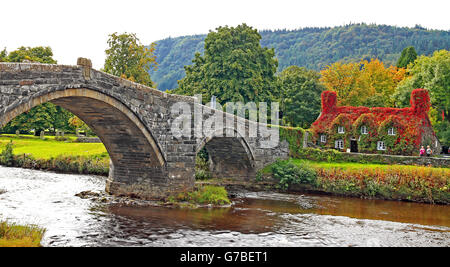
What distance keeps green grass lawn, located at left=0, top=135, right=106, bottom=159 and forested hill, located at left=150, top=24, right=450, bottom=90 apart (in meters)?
99.8

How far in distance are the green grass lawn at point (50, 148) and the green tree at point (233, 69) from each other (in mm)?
9583

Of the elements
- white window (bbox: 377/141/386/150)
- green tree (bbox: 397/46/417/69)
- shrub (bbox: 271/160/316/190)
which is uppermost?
green tree (bbox: 397/46/417/69)

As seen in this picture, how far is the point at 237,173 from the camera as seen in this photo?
2875 centimetres

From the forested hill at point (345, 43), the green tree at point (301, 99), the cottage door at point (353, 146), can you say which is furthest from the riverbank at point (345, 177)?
the forested hill at point (345, 43)

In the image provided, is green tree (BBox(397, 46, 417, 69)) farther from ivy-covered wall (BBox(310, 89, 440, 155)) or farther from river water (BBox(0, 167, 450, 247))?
river water (BBox(0, 167, 450, 247))

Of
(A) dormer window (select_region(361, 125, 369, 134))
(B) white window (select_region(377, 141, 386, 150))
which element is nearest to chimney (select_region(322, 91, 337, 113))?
(A) dormer window (select_region(361, 125, 369, 134))

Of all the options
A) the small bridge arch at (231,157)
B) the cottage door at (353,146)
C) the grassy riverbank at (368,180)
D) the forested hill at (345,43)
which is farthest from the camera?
the forested hill at (345,43)

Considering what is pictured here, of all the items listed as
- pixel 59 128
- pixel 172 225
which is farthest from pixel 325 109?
pixel 59 128

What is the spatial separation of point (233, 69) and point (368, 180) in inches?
603

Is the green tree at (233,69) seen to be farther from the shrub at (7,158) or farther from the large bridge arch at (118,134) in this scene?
the large bridge arch at (118,134)

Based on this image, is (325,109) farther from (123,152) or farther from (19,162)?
(19,162)

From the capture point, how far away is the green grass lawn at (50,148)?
33625 mm

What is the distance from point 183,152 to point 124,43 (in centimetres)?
2535

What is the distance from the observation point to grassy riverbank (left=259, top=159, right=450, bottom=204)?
2328 cm
